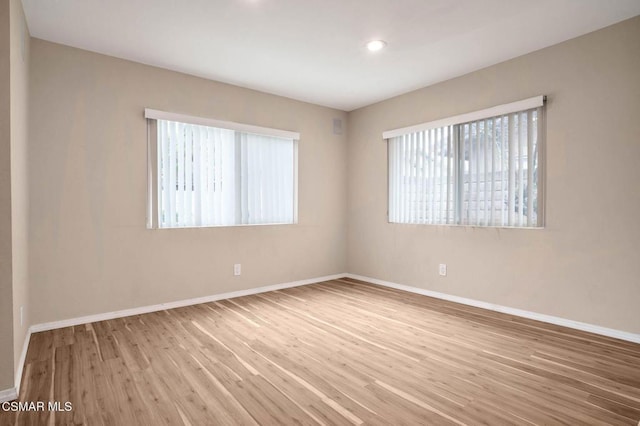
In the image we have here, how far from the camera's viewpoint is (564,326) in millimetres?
3230

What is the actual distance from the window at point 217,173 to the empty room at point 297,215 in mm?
28

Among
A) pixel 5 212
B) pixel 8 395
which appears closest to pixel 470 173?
pixel 5 212

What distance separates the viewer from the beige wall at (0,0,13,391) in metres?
2.03

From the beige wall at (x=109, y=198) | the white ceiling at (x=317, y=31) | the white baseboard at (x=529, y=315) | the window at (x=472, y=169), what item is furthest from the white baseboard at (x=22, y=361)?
the window at (x=472, y=169)

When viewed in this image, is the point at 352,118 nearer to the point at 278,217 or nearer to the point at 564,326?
the point at 278,217

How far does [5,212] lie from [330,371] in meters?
2.20

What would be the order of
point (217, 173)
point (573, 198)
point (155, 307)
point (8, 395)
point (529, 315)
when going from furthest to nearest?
1. point (217, 173)
2. point (155, 307)
3. point (529, 315)
4. point (573, 198)
5. point (8, 395)

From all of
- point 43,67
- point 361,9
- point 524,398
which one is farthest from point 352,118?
point 524,398

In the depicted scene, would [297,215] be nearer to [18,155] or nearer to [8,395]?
[18,155]

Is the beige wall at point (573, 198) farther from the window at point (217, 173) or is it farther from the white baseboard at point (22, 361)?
the white baseboard at point (22, 361)

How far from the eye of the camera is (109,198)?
3.48m

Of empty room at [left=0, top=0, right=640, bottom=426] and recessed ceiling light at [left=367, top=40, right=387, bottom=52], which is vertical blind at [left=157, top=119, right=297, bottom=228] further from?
recessed ceiling light at [left=367, top=40, right=387, bottom=52]

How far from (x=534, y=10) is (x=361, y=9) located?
51.7 inches

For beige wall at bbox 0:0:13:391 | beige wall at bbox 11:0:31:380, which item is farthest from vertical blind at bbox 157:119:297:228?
beige wall at bbox 0:0:13:391
